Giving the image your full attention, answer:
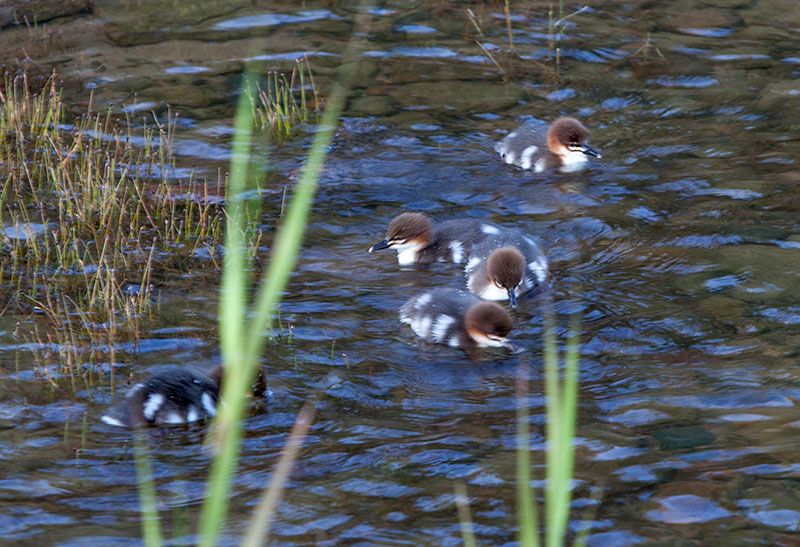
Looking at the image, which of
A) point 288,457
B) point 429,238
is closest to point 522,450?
point 288,457

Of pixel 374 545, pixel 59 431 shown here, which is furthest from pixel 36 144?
pixel 374 545

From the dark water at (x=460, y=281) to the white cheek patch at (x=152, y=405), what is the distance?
0.16 metres

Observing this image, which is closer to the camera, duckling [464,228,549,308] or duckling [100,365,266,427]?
duckling [100,365,266,427]

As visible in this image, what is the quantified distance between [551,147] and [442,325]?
2.67 meters

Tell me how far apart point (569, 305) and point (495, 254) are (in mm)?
521

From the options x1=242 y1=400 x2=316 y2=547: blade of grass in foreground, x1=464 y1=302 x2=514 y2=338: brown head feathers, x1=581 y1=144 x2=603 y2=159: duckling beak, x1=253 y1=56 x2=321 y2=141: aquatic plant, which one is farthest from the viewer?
x1=253 y1=56 x2=321 y2=141: aquatic plant

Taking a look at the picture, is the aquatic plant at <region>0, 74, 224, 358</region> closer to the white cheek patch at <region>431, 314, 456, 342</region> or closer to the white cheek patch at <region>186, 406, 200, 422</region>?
the white cheek patch at <region>186, 406, 200, 422</region>

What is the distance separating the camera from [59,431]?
4457 mm

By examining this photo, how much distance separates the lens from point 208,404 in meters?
4.71

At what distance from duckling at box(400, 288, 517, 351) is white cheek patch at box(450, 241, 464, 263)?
2.44 feet

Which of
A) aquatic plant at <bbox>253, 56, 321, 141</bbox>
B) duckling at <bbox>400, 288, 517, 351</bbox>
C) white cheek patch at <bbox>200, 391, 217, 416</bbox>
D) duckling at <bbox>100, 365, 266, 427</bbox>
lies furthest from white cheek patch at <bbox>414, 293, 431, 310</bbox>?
aquatic plant at <bbox>253, 56, 321, 141</bbox>

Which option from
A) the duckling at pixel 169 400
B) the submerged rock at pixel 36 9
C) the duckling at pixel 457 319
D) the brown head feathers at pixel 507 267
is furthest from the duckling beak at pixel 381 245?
the submerged rock at pixel 36 9

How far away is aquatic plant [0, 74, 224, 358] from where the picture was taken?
18.6 feet

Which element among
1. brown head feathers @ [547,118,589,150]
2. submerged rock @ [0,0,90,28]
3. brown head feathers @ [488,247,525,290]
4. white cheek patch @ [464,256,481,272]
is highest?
submerged rock @ [0,0,90,28]
